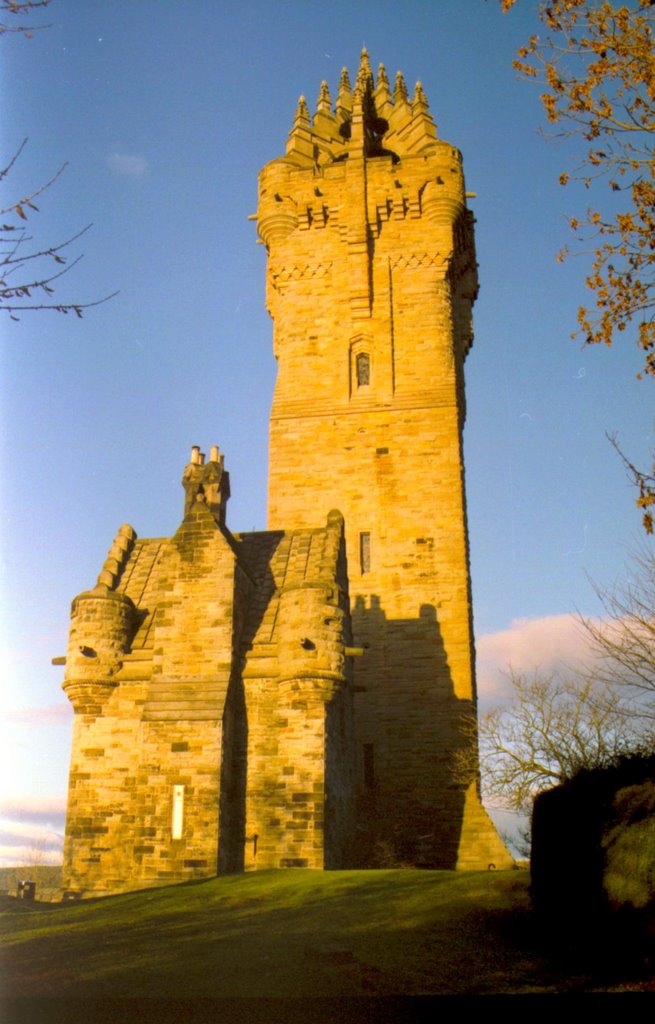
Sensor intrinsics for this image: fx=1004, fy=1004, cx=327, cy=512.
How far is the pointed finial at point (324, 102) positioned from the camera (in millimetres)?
41969

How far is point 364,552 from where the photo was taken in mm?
31625

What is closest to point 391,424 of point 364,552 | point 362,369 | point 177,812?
point 362,369

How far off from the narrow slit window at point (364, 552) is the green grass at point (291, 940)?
13856mm

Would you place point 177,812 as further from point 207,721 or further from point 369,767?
point 369,767

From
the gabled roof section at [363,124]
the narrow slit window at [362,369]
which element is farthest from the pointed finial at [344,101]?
the narrow slit window at [362,369]

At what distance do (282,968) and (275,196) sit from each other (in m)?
30.4

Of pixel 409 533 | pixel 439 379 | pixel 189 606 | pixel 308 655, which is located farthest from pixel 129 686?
pixel 439 379

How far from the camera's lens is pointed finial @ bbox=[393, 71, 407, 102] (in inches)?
1652

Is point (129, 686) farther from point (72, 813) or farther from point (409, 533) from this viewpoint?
point (409, 533)

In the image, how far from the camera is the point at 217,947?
1315 centimetres

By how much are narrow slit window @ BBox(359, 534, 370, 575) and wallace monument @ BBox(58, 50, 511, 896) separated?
0.07 m

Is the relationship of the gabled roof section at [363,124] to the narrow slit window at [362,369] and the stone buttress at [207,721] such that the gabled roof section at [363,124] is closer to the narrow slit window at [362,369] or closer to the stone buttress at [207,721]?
the narrow slit window at [362,369]

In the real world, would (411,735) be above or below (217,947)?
above

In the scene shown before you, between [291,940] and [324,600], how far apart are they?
8.78 meters
